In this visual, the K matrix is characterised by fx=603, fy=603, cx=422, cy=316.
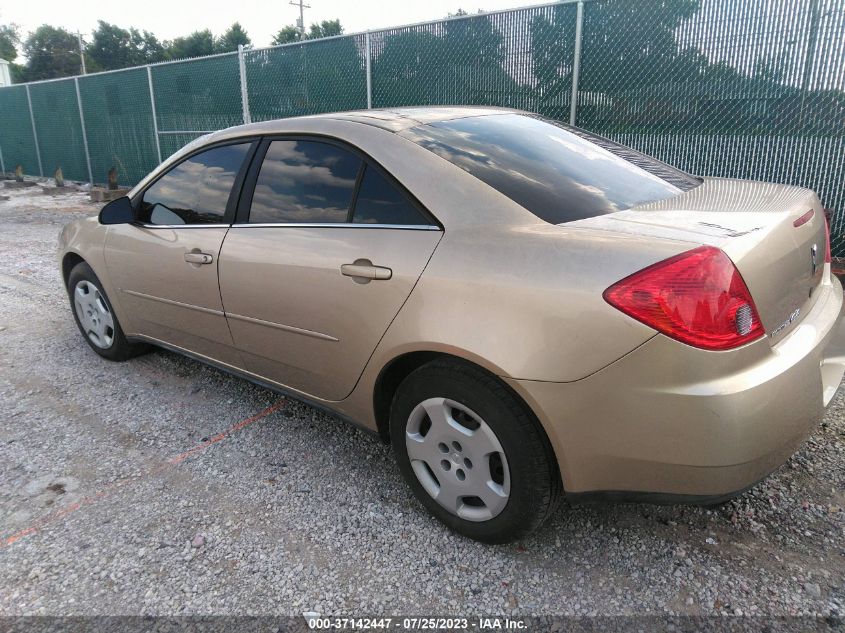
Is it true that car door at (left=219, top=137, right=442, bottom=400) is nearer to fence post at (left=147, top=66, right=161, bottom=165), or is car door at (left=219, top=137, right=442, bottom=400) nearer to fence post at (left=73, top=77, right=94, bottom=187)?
fence post at (left=147, top=66, right=161, bottom=165)

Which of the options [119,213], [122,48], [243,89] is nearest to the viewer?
[119,213]

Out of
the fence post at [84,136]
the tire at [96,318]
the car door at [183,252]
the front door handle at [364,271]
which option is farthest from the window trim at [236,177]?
the fence post at [84,136]

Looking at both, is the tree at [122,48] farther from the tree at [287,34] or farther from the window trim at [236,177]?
the window trim at [236,177]

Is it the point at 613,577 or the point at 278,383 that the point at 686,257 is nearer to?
the point at 613,577

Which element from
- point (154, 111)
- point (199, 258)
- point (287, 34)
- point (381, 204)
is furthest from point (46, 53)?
point (381, 204)

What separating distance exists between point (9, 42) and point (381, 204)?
3133 inches

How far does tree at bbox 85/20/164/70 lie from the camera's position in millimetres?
65250

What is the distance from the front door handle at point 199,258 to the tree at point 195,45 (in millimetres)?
64761

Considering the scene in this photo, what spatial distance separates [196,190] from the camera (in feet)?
10.8

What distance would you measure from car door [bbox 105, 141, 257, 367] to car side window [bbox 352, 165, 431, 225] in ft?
2.86

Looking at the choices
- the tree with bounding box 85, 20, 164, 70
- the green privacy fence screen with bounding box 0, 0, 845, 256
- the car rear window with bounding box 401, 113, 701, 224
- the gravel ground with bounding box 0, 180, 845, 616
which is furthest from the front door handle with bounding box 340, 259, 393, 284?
the tree with bounding box 85, 20, 164, 70

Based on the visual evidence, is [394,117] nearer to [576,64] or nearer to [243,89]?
[576,64]

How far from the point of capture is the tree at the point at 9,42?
61.6m

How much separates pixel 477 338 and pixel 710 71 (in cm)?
511
